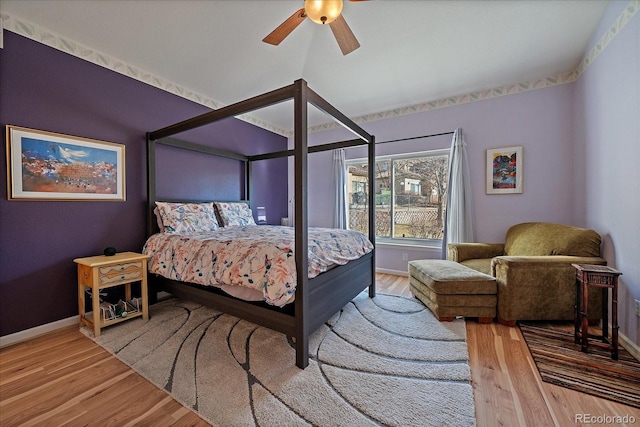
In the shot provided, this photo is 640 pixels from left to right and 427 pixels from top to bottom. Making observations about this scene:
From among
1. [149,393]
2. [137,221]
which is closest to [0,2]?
[137,221]

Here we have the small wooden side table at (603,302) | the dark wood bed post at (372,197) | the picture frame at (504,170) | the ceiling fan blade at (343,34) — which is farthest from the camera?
the picture frame at (504,170)

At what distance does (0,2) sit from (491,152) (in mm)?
5129

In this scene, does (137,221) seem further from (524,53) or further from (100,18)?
(524,53)

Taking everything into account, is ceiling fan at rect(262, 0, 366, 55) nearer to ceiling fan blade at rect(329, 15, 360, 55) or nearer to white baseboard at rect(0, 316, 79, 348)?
ceiling fan blade at rect(329, 15, 360, 55)

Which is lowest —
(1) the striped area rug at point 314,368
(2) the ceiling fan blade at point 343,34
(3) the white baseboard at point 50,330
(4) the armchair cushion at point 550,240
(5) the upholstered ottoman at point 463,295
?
(1) the striped area rug at point 314,368

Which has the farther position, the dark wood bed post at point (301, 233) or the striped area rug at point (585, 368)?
the dark wood bed post at point (301, 233)

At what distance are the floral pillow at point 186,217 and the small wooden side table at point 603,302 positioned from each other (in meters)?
3.62

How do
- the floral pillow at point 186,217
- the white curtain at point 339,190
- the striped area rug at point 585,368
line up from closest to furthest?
the striped area rug at point 585,368, the floral pillow at point 186,217, the white curtain at point 339,190

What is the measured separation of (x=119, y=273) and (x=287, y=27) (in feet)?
8.55

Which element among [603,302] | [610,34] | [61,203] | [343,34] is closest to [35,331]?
[61,203]

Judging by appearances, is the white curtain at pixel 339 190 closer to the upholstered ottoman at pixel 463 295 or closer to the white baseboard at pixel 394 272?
the white baseboard at pixel 394 272

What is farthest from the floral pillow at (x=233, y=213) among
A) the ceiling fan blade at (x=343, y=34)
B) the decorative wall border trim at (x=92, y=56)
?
the ceiling fan blade at (x=343, y=34)

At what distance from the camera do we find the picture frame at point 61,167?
212 centimetres

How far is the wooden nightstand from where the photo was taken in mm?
2160
